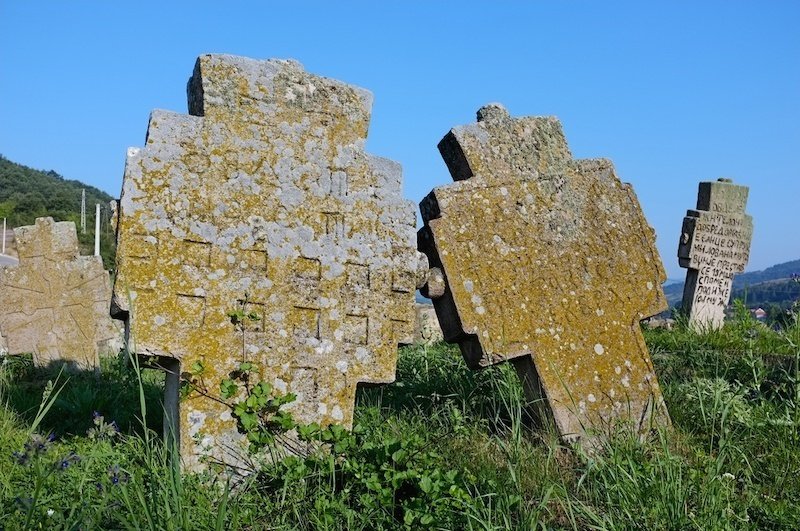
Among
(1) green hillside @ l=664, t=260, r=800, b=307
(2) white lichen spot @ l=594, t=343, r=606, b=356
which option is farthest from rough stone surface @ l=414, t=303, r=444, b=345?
(2) white lichen spot @ l=594, t=343, r=606, b=356

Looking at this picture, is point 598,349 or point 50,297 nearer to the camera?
point 598,349

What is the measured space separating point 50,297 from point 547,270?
221 inches

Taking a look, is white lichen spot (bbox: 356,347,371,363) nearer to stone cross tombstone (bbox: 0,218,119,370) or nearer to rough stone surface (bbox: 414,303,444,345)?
stone cross tombstone (bbox: 0,218,119,370)

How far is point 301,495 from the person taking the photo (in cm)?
320

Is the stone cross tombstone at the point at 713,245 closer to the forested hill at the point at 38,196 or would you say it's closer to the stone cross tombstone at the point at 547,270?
the stone cross tombstone at the point at 547,270

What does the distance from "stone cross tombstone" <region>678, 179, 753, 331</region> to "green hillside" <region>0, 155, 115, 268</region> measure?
26898mm

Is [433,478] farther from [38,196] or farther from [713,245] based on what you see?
[38,196]

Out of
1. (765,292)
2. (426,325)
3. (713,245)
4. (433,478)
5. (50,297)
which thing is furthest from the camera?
(765,292)

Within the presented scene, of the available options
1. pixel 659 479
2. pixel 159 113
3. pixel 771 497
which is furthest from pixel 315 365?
pixel 771 497

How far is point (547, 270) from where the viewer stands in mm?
4477

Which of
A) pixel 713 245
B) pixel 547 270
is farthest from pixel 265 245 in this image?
pixel 713 245

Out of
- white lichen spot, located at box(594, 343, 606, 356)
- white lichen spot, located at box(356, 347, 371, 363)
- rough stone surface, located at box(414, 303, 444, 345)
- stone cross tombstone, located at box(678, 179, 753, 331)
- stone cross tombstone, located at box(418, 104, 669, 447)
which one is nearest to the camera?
white lichen spot, located at box(356, 347, 371, 363)

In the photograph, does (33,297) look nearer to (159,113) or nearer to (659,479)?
(159,113)

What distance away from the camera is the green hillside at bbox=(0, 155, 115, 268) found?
125 feet
